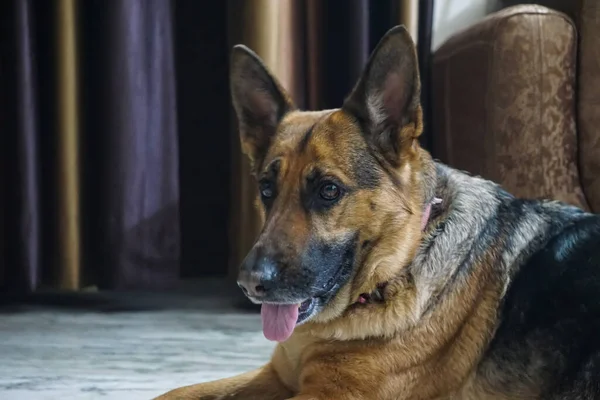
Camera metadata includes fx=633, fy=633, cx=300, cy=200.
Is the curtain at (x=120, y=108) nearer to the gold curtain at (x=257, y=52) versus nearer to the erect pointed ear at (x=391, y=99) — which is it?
the gold curtain at (x=257, y=52)

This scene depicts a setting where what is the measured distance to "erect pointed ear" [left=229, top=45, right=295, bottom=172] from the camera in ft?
5.74

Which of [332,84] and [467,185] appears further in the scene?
[332,84]

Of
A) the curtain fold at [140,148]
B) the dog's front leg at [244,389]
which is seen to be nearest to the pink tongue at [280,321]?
the dog's front leg at [244,389]

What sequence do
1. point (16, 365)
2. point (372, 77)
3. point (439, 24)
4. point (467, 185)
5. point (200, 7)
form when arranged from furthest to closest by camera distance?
1. point (439, 24)
2. point (200, 7)
3. point (16, 365)
4. point (467, 185)
5. point (372, 77)

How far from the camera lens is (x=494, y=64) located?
2.21 meters

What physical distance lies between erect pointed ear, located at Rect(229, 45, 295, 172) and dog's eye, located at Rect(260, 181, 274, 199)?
0.51 ft

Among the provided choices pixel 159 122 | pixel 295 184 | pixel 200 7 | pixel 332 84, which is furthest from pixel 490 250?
pixel 200 7

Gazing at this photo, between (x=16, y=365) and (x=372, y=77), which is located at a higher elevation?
(x=372, y=77)

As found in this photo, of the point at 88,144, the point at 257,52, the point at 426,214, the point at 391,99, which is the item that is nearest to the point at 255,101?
the point at 391,99

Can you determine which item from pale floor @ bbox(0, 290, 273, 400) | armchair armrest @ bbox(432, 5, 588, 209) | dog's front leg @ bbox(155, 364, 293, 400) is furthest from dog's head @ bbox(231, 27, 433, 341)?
armchair armrest @ bbox(432, 5, 588, 209)

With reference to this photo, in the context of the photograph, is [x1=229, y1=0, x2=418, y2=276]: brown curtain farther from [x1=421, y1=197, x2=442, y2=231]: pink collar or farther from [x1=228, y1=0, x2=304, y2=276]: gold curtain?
[x1=421, y1=197, x2=442, y2=231]: pink collar

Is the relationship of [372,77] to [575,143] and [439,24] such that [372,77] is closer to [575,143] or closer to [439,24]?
[575,143]

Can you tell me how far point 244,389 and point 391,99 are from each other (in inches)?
33.5

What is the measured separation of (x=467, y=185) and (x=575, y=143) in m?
0.78
